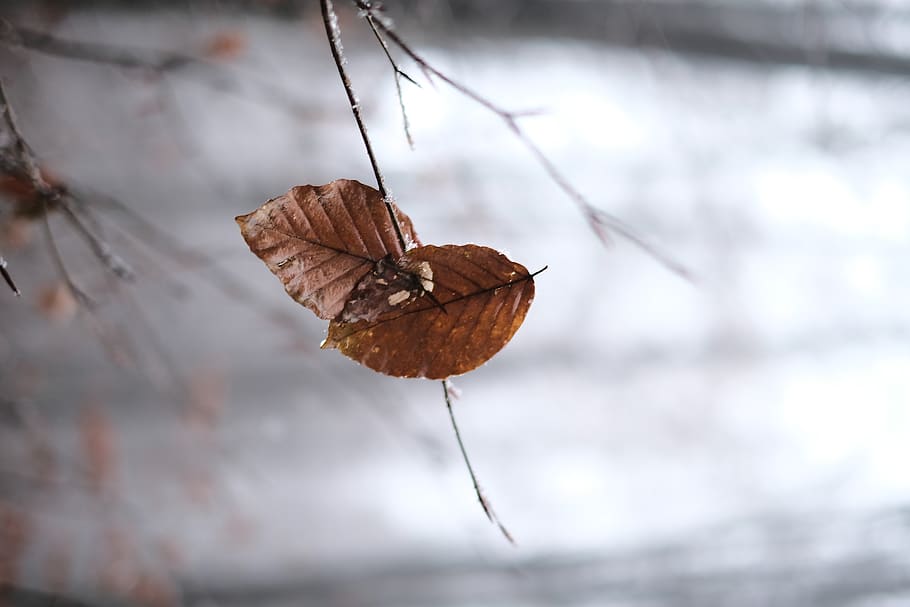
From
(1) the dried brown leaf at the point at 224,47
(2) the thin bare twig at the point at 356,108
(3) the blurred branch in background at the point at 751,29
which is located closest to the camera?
(2) the thin bare twig at the point at 356,108

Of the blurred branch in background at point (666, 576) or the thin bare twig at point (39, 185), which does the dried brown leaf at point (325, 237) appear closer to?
the thin bare twig at point (39, 185)

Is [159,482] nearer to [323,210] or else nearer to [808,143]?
[323,210]

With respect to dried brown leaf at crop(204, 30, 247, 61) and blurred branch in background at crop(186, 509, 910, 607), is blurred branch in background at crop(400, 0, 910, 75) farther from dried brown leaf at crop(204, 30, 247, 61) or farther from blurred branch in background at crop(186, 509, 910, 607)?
blurred branch in background at crop(186, 509, 910, 607)

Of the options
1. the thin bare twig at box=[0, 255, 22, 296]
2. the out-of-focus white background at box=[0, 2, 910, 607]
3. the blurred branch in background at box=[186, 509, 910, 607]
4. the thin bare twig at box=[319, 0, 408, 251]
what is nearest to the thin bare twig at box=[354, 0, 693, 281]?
the thin bare twig at box=[319, 0, 408, 251]

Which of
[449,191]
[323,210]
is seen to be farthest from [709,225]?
[323,210]

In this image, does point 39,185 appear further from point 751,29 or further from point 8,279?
point 751,29

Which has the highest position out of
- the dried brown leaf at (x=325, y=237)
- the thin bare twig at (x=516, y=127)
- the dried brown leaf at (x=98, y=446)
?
the dried brown leaf at (x=98, y=446)

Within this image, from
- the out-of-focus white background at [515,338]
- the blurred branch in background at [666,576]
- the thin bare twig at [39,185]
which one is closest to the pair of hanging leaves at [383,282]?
the thin bare twig at [39,185]

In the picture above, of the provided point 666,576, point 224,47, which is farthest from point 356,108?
point 666,576
